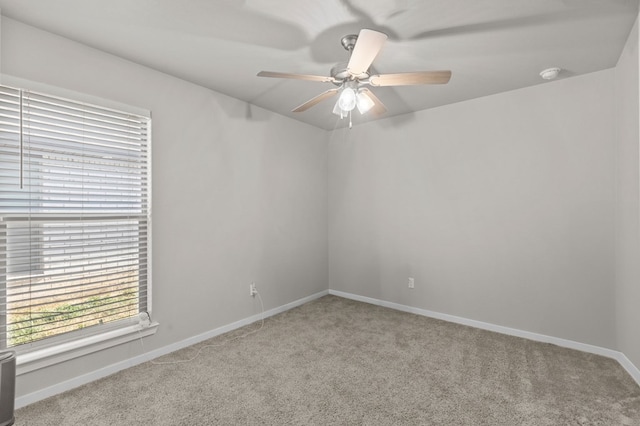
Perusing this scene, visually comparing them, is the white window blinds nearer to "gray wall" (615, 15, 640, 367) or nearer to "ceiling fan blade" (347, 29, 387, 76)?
"ceiling fan blade" (347, 29, 387, 76)

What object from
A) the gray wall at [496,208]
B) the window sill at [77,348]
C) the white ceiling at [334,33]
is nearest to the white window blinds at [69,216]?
the window sill at [77,348]

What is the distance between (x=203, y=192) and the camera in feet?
9.96

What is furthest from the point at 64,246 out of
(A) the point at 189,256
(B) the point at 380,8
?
(B) the point at 380,8

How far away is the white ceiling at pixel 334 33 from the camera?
185 cm

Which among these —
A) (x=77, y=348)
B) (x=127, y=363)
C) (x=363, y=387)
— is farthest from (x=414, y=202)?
(x=77, y=348)

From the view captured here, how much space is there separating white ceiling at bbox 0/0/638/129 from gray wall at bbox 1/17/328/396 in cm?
20

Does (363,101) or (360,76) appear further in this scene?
(363,101)

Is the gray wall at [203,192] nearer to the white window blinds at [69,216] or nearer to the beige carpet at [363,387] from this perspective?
the white window blinds at [69,216]

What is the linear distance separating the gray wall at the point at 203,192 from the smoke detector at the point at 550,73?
2.55 meters

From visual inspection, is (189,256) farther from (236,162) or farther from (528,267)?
(528,267)

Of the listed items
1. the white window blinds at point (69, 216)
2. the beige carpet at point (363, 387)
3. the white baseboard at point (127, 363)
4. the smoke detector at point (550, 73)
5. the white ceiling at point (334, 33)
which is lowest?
the beige carpet at point (363, 387)

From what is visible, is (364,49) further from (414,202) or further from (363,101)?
(414,202)

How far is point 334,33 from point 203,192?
180 cm

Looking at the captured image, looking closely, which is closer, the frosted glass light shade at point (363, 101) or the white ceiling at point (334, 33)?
the white ceiling at point (334, 33)
